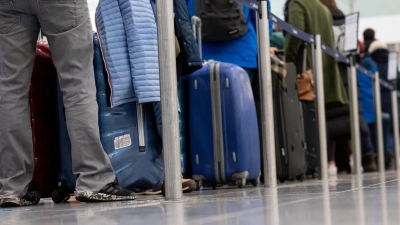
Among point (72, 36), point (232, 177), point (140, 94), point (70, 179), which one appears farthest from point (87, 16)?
point (232, 177)

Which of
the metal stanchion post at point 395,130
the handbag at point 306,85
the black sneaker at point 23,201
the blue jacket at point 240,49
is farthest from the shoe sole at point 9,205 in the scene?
the metal stanchion post at point 395,130

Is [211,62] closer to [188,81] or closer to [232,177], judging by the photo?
[188,81]

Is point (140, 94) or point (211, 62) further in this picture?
point (211, 62)

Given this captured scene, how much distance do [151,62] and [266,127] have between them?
80 cm

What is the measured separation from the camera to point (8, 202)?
9.93 feet

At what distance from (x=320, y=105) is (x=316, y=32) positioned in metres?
0.77

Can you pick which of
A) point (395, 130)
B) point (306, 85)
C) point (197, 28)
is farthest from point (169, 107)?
point (395, 130)

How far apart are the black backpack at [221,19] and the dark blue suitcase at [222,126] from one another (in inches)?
20.5

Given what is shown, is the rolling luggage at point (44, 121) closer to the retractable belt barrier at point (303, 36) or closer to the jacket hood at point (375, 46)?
the retractable belt barrier at point (303, 36)

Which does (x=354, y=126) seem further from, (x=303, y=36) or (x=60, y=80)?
(x=60, y=80)

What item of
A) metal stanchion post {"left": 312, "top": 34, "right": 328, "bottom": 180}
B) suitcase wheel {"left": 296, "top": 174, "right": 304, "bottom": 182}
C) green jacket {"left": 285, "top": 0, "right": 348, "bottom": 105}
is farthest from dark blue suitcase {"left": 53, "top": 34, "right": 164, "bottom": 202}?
green jacket {"left": 285, "top": 0, "right": 348, "bottom": 105}

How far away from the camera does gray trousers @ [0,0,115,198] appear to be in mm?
3031

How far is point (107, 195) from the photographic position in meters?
3.04

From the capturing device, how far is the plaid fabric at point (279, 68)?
16.1ft
